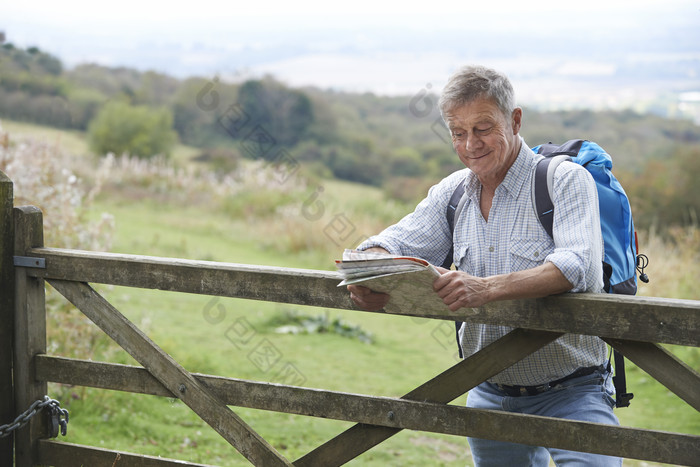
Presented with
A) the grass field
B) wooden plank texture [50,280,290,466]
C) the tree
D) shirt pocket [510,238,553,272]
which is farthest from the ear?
the tree

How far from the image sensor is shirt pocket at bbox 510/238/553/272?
2631 millimetres

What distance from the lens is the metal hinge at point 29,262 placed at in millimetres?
3150

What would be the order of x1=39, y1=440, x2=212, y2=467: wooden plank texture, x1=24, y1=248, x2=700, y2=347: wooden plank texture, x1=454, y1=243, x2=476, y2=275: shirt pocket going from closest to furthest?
1. x1=24, y1=248, x2=700, y2=347: wooden plank texture
2. x1=454, y1=243, x2=476, y2=275: shirt pocket
3. x1=39, y1=440, x2=212, y2=467: wooden plank texture

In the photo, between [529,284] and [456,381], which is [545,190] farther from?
[456,381]

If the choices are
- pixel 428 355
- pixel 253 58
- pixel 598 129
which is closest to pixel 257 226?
pixel 428 355

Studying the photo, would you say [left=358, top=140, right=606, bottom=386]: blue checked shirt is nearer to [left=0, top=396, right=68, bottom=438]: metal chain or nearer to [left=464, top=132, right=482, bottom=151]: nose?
[left=464, top=132, right=482, bottom=151]: nose

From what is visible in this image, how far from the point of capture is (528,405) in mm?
2828

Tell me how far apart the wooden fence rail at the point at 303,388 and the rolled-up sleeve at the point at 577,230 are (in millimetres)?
91

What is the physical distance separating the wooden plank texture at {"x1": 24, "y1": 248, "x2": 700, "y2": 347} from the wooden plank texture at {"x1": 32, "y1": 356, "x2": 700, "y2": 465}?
359 mm

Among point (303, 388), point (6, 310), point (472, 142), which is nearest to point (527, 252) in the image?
point (472, 142)

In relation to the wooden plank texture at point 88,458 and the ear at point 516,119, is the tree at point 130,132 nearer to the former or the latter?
the wooden plank texture at point 88,458

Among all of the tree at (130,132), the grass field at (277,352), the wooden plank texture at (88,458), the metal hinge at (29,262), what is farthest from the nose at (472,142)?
the tree at (130,132)

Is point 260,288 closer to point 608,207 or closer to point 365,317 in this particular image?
point 608,207

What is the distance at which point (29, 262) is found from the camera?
125 inches
